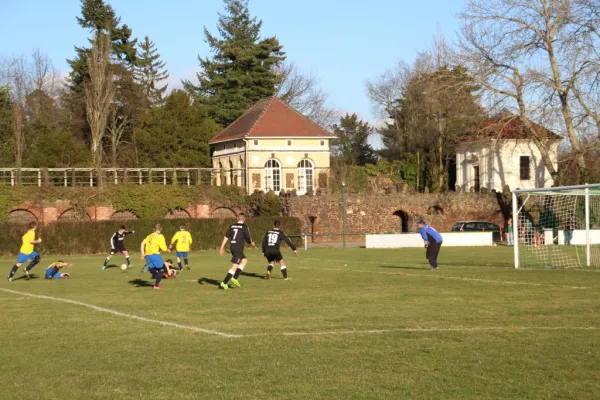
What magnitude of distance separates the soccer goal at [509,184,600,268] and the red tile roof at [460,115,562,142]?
Result: 188 inches

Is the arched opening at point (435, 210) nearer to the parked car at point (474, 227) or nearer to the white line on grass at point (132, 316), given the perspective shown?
the parked car at point (474, 227)

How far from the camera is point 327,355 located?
1145cm

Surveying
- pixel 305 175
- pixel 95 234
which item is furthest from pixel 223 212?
pixel 95 234

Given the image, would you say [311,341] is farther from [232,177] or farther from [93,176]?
[232,177]

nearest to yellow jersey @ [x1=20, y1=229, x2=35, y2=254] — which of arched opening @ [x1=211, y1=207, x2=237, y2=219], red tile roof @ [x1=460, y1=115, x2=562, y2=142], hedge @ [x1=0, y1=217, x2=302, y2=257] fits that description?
hedge @ [x1=0, y1=217, x2=302, y2=257]

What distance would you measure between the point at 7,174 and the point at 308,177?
22.8 metres

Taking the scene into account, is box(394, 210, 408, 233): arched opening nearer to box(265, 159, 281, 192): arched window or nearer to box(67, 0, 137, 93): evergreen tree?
box(265, 159, 281, 192): arched window

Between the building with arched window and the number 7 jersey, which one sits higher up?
the building with arched window

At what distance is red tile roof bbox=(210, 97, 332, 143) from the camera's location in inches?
2643

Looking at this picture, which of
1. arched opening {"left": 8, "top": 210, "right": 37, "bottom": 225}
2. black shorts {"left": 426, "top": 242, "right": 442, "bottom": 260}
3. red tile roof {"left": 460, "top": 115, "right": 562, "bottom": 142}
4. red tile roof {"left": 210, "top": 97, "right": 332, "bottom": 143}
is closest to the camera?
black shorts {"left": 426, "top": 242, "right": 442, "bottom": 260}

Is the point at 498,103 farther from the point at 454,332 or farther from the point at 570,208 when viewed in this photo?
the point at 454,332

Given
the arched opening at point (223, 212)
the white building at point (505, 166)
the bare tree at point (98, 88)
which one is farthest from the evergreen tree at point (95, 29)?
the white building at point (505, 166)

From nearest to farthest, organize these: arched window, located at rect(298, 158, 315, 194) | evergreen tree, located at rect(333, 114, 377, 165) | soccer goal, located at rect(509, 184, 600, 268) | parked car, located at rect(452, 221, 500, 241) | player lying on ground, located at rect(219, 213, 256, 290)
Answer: player lying on ground, located at rect(219, 213, 256, 290) → soccer goal, located at rect(509, 184, 600, 268) → parked car, located at rect(452, 221, 500, 241) → arched window, located at rect(298, 158, 315, 194) → evergreen tree, located at rect(333, 114, 377, 165)

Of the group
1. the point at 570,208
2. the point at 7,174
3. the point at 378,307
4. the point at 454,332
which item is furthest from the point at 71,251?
the point at 454,332
